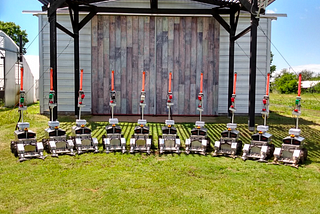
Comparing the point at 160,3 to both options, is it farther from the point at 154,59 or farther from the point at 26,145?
the point at 26,145

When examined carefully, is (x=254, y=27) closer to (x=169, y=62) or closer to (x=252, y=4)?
(x=252, y=4)

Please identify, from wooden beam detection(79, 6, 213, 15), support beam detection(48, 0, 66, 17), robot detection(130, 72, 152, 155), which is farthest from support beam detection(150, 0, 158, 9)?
robot detection(130, 72, 152, 155)

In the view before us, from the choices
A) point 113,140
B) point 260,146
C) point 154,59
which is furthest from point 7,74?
point 260,146

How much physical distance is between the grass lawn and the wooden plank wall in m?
6.73

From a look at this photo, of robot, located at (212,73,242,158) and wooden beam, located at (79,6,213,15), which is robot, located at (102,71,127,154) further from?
wooden beam, located at (79,6,213,15)

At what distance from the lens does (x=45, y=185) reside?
15.3ft

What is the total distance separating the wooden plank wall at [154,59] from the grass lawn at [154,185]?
673cm

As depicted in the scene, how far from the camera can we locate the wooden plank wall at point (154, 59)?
12898 mm

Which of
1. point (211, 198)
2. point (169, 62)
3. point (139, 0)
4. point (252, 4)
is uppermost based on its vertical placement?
point (139, 0)

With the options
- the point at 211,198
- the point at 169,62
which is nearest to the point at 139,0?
the point at 169,62

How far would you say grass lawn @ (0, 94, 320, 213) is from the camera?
3994 millimetres

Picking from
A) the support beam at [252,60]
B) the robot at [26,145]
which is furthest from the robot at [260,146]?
the robot at [26,145]

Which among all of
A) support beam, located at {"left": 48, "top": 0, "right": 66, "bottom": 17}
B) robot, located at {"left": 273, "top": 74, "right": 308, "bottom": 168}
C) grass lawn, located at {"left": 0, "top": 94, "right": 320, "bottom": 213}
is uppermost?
support beam, located at {"left": 48, "top": 0, "right": 66, "bottom": 17}

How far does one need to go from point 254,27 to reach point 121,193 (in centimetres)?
678
